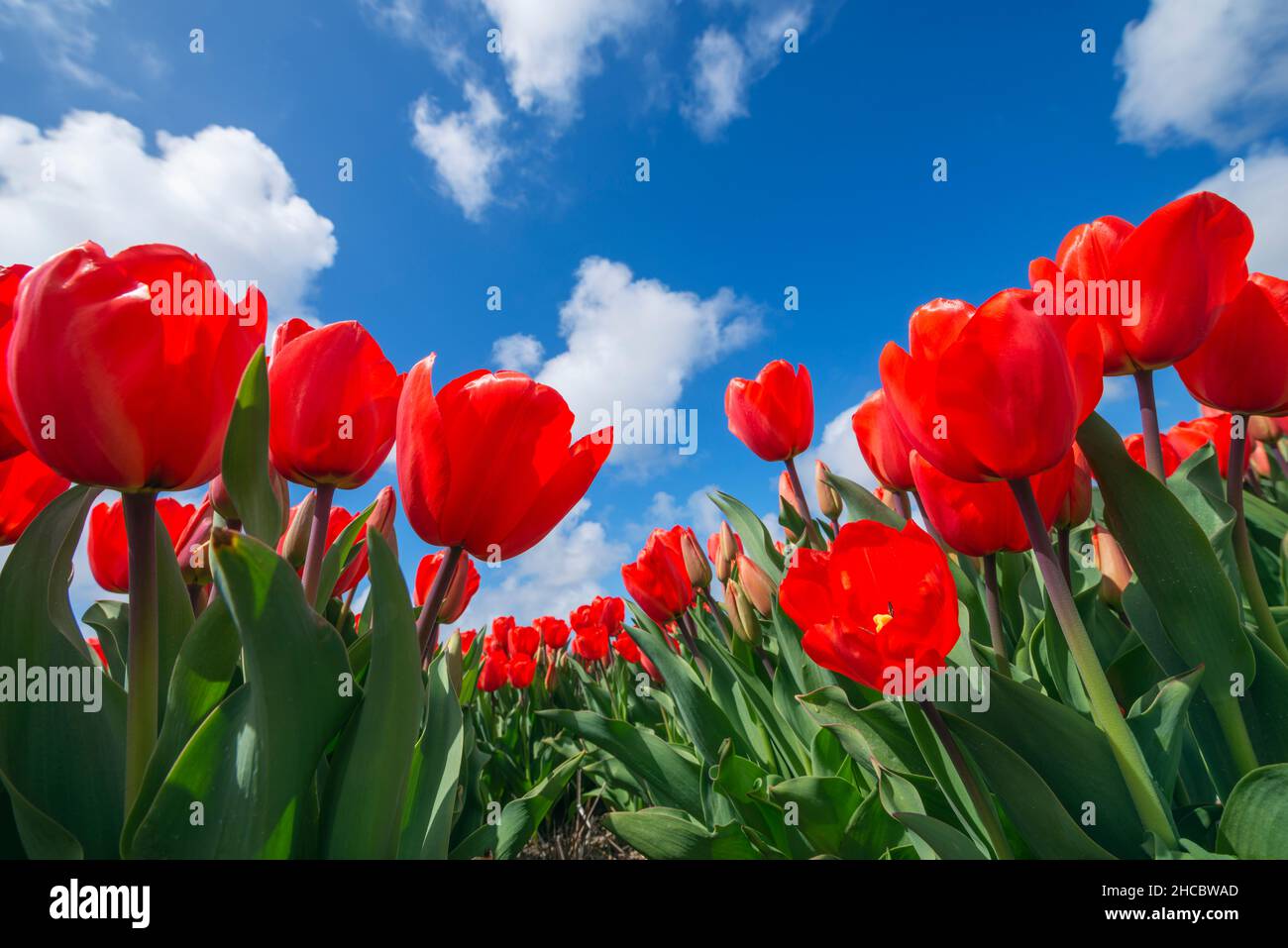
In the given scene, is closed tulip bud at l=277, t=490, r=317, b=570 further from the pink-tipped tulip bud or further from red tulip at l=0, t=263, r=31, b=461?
the pink-tipped tulip bud

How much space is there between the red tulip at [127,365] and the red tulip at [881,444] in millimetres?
1389

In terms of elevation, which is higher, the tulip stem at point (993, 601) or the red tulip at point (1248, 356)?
the red tulip at point (1248, 356)

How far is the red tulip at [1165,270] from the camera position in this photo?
38.8 inches

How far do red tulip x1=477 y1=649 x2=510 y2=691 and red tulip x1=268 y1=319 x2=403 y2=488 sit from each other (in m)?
3.27

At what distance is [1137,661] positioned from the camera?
1.17 metres

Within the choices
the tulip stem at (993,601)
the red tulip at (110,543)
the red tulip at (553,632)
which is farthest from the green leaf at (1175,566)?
the red tulip at (553,632)

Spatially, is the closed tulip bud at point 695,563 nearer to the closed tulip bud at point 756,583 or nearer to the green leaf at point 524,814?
the closed tulip bud at point 756,583

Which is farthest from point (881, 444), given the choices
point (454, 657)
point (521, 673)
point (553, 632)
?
point (553, 632)

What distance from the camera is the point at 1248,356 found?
3.72ft

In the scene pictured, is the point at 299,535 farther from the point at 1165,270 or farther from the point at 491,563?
the point at 1165,270

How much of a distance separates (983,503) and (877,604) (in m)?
0.29

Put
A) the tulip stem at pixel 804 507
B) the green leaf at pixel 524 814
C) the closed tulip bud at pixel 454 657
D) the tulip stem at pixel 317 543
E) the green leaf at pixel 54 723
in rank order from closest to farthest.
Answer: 1. the green leaf at pixel 54 723
2. the tulip stem at pixel 317 543
3. the closed tulip bud at pixel 454 657
4. the green leaf at pixel 524 814
5. the tulip stem at pixel 804 507

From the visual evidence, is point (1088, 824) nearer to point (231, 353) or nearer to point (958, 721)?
point (958, 721)
